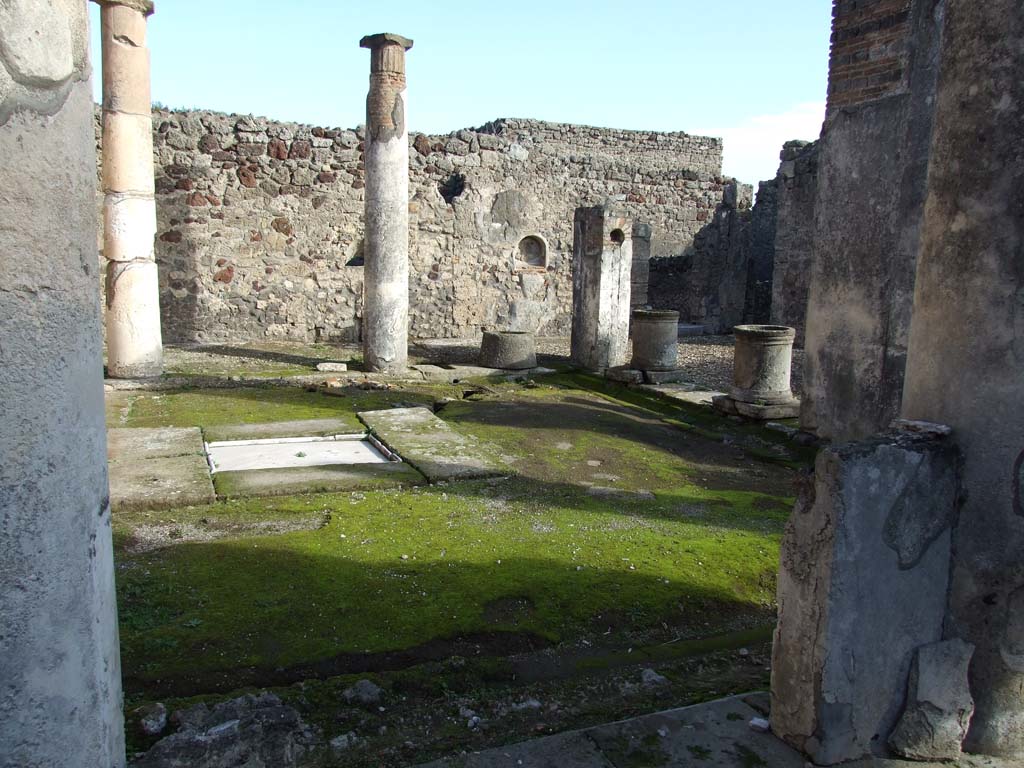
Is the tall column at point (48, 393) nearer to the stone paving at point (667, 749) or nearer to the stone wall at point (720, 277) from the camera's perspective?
the stone paving at point (667, 749)

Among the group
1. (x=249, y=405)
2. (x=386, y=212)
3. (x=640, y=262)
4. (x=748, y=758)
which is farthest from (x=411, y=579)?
(x=640, y=262)

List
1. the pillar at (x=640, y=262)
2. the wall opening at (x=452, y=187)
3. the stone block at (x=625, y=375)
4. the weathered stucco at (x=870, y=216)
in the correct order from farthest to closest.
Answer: the pillar at (x=640, y=262) → the wall opening at (x=452, y=187) → the stone block at (x=625, y=375) → the weathered stucco at (x=870, y=216)

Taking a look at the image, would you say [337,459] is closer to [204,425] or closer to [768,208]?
[204,425]

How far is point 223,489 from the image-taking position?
5.54 meters

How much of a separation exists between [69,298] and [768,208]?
765 inches

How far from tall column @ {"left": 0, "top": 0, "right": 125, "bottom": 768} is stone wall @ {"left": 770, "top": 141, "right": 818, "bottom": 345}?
14106 mm

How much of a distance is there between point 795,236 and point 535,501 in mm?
11038

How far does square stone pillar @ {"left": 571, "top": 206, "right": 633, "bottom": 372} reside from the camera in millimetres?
11336

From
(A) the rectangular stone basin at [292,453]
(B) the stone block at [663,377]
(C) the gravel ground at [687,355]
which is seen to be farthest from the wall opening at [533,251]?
(A) the rectangular stone basin at [292,453]

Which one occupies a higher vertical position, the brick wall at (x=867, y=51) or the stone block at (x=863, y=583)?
the brick wall at (x=867, y=51)

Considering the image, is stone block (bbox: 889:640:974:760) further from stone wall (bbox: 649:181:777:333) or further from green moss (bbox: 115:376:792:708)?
stone wall (bbox: 649:181:777:333)

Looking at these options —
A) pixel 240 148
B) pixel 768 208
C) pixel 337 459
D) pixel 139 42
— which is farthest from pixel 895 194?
pixel 768 208

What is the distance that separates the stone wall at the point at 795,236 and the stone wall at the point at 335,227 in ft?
8.92

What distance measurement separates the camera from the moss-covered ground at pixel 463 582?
10.8 ft
